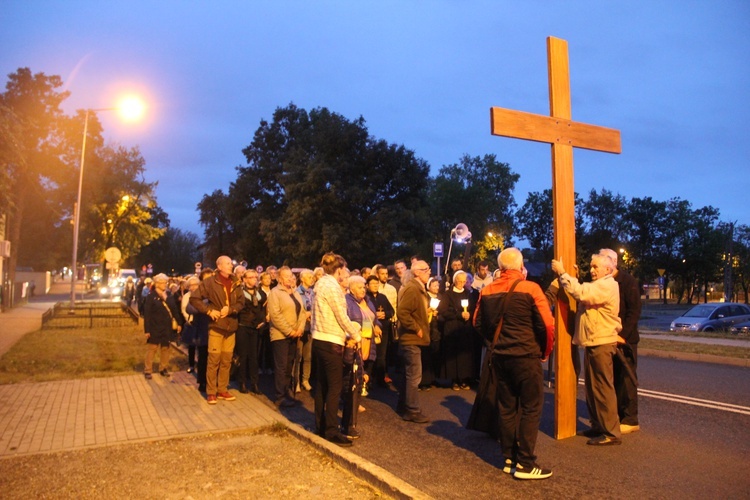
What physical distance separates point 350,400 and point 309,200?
102ft

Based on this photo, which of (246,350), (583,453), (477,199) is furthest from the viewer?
(477,199)

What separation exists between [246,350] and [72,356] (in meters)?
6.93

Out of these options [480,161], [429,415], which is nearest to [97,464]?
[429,415]

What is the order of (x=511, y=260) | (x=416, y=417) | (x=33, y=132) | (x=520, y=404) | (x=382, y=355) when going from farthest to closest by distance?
(x=33, y=132)
(x=382, y=355)
(x=416, y=417)
(x=511, y=260)
(x=520, y=404)

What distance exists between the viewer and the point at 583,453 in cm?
620

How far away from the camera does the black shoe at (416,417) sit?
7664mm

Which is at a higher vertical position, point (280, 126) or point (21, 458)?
point (280, 126)

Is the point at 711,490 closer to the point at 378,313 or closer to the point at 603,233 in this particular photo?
the point at 378,313

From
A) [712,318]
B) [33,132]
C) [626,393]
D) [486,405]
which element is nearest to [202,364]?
[486,405]

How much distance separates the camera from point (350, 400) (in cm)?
681

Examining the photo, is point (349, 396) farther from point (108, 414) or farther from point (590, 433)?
point (108, 414)

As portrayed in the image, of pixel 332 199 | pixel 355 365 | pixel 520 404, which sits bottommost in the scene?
pixel 520 404

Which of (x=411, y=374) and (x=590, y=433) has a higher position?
(x=411, y=374)

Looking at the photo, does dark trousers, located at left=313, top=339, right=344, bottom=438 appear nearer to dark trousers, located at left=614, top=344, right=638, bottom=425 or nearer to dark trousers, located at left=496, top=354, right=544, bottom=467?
dark trousers, located at left=496, top=354, right=544, bottom=467
